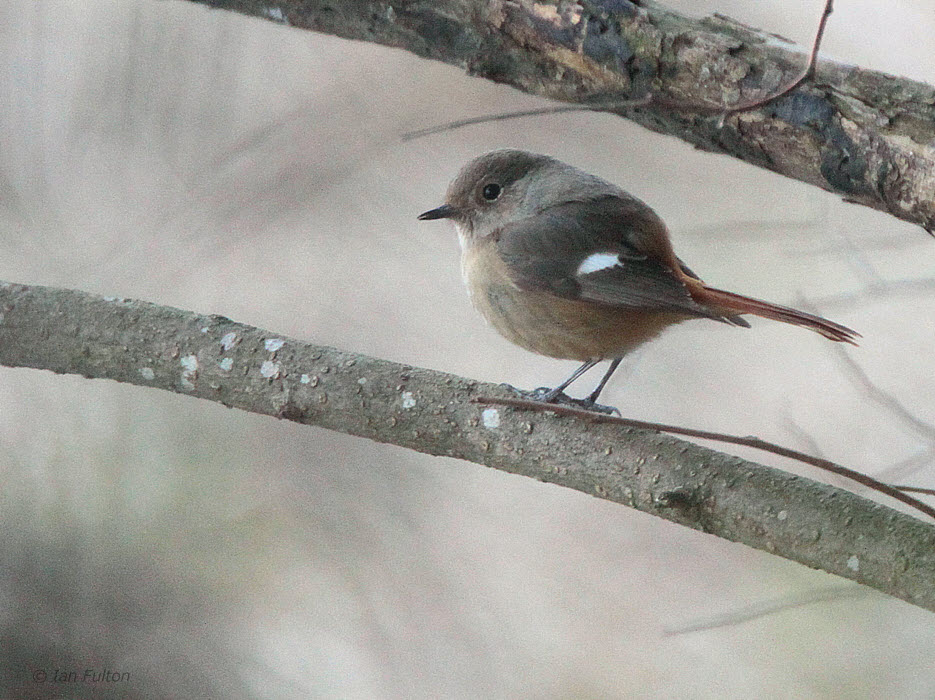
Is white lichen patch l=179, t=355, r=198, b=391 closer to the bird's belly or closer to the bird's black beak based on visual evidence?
the bird's belly

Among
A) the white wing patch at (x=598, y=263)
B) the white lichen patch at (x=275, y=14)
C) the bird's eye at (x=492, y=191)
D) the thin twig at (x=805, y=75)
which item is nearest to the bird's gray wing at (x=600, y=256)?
the white wing patch at (x=598, y=263)

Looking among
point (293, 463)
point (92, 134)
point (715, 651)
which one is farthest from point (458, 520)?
point (92, 134)

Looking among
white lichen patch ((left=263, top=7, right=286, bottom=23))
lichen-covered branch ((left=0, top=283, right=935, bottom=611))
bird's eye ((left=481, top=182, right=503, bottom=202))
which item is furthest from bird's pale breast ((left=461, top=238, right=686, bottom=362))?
white lichen patch ((left=263, top=7, right=286, bottom=23))

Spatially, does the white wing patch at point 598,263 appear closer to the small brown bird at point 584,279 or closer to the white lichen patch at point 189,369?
the small brown bird at point 584,279

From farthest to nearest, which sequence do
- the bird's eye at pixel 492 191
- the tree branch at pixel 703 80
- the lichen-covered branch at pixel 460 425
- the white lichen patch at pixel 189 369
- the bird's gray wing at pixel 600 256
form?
the bird's eye at pixel 492 191, the bird's gray wing at pixel 600 256, the white lichen patch at pixel 189 369, the tree branch at pixel 703 80, the lichen-covered branch at pixel 460 425

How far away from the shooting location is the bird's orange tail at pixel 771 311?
7.86 ft

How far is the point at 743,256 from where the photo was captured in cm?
459

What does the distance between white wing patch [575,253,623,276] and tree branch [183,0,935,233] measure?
0.54 m

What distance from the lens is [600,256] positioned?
9.24 feet

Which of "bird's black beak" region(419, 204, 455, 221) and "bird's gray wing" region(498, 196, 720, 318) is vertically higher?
"bird's gray wing" region(498, 196, 720, 318)

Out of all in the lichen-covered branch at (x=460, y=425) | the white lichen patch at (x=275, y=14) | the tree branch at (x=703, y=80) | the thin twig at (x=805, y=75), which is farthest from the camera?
the white lichen patch at (x=275, y=14)

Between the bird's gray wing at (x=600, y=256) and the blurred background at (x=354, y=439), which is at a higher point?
the bird's gray wing at (x=600, y=256)

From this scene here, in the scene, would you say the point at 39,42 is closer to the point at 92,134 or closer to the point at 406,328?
the point at 92,134

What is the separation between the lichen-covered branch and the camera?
1812 millimetres
